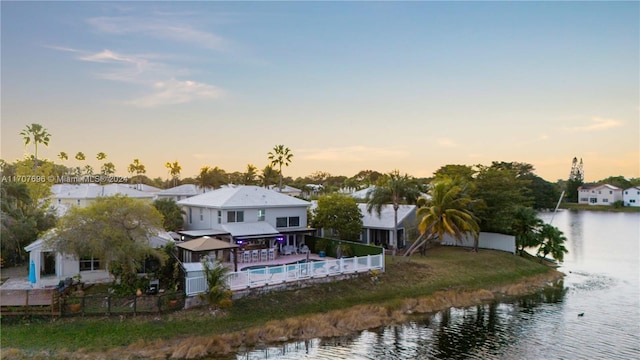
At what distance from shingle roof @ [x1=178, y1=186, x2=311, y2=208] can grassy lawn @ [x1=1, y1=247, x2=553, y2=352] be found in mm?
9684

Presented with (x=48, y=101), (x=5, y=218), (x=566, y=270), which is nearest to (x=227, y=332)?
(x=5, y=218)

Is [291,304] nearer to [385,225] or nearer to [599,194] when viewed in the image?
[385,225]

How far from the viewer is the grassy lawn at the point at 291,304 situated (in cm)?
1808

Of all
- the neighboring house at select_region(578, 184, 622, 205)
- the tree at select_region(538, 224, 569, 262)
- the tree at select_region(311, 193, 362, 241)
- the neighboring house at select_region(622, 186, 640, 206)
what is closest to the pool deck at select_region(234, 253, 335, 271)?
the tree at select_region(311, 193, 362, 241)

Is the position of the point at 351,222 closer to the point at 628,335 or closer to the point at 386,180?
the point at 386,180

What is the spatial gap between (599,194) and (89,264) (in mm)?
131958

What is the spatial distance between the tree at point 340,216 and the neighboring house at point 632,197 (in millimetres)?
111045

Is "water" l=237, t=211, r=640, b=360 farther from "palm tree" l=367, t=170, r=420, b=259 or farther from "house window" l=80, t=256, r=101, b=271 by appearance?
"house window" l=80, t=256, r=101, b=271

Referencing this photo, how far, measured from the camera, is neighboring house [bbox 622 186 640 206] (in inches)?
4513

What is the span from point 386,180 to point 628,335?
61.7 feet

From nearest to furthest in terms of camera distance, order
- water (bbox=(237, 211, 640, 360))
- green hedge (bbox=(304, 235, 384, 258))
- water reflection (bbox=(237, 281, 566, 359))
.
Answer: water reflection (bbox=(237, 281, 566, 359)) → water (bbox=(237, 211, 640, 360)) → green hedge (bbox=(304, 235, 384, 258))

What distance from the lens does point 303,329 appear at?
21516mm

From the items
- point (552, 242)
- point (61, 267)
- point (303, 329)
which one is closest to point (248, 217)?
point (61, 267)

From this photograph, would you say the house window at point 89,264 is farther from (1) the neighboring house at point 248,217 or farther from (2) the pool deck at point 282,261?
(2) the pool deck at point 282,261
